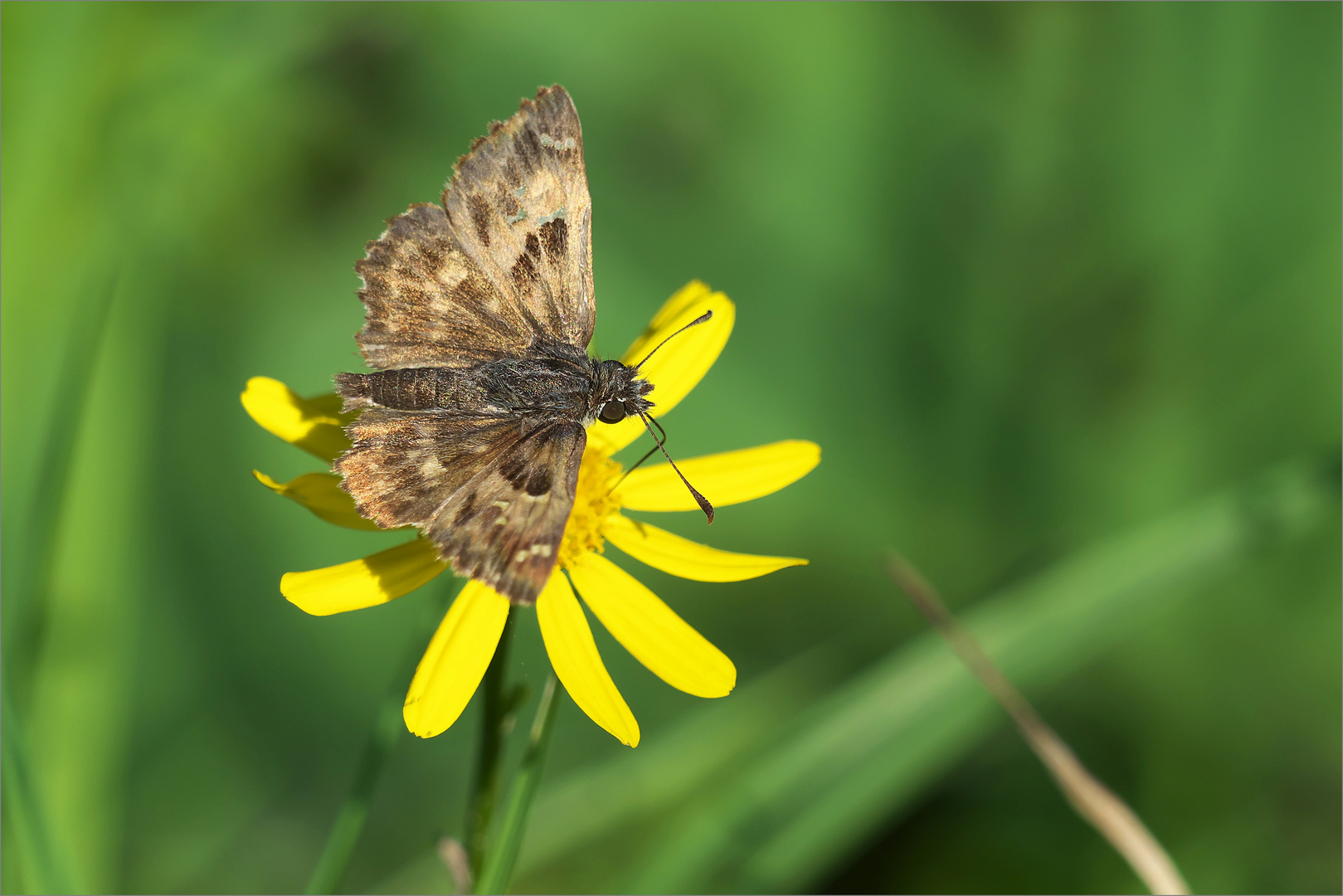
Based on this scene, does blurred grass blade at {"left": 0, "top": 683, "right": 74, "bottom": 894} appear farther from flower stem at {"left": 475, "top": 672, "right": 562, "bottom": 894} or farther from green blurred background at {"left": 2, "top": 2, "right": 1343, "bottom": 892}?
flower stem at {"left": 475, "top": 672, "right": 562, "bottom": 894}

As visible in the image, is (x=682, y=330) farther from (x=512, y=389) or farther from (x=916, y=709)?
(x=916, y=709)

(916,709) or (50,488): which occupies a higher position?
(50,488)

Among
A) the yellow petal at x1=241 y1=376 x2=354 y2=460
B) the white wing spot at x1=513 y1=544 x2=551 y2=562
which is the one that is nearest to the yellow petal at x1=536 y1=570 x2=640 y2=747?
the white wing spot at x1=513 y1=544 x2=551 y2=562

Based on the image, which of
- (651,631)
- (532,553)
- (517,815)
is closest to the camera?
(517,815)

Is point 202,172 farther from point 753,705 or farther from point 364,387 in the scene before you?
point 753,705

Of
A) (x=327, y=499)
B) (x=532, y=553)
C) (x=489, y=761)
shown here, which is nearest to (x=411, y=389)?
(x=327, y=499)

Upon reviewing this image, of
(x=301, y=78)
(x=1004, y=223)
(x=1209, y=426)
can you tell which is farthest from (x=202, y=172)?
(x=1209, y=426)
